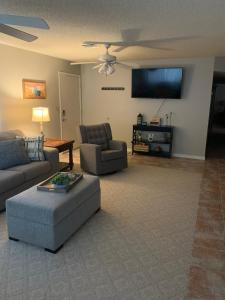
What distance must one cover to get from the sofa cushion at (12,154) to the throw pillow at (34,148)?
0.35 feet

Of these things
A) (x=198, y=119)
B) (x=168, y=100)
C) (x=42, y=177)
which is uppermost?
(x=168, y=100)

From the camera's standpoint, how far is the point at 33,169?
3.57 meters

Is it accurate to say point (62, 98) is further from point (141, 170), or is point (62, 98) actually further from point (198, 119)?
point (198, 119)

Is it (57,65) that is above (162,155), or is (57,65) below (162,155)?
above

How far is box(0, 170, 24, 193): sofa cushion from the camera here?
10.0 ft

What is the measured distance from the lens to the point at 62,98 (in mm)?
5941

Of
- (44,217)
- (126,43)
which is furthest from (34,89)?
(44,217)

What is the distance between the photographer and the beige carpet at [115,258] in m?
1.89

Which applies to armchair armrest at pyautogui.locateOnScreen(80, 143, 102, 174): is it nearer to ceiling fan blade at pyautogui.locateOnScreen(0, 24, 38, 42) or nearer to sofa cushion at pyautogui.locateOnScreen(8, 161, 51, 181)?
A: sofa cushion at pyautogui.locateOnScreen(8, 161, 51, 181)

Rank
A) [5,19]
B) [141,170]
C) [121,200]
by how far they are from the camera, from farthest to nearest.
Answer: [141,170], [121,200], [5,19]

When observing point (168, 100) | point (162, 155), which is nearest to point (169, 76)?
point (168, 100)

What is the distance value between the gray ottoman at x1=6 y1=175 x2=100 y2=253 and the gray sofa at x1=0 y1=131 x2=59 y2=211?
680 mm

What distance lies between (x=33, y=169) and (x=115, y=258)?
1.94 m

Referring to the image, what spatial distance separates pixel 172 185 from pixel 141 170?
37.1 inches
